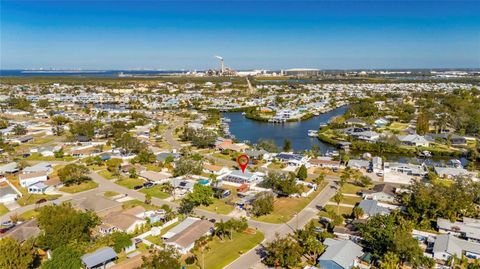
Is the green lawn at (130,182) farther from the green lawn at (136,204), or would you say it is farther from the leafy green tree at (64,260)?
the leafy green tree at (64,260)

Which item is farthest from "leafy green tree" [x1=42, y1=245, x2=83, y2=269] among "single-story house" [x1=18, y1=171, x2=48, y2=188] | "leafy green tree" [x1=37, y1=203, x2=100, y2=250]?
"single-story house" [x1=18, y1=171, x2=48, y2=188]

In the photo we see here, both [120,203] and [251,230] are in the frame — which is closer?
[251,230]

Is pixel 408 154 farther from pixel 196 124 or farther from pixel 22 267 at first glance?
pixel 22 267

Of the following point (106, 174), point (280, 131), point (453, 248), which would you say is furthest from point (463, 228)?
point (280, 131)

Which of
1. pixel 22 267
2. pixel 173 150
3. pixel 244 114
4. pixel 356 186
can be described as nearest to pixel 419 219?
pixel 356 186

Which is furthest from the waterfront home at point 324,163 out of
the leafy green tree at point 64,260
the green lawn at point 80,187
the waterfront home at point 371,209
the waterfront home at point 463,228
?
the leafy green tree at point 64,260
